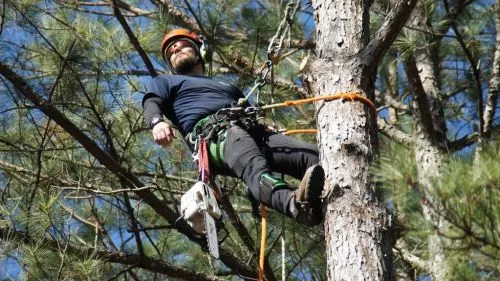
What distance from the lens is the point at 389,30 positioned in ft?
8.71

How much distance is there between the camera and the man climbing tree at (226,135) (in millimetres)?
2567

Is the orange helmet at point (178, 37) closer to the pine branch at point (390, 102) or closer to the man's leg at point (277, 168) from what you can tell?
the man's leg at point (277, 168)

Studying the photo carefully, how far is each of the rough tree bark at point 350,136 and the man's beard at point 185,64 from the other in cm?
84

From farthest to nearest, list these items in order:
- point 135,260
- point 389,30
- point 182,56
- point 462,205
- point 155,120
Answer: point 182,56
point 135,260
point 155,120
point 389,30
point 462,205

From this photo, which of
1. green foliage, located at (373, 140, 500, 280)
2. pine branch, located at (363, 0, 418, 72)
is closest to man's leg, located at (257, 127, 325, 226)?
pine branch, located at (363, 0, 418, 72)

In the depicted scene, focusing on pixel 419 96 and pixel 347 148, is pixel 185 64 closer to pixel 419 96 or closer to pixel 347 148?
pixel 419 96

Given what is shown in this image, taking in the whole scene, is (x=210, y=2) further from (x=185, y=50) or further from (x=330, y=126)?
(x=330, y=126)

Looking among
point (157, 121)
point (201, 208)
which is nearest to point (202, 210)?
point (201, 208)

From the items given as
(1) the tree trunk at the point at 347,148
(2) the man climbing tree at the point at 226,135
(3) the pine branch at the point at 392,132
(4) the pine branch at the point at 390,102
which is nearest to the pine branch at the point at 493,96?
(3) the pine branch at the point at 392,132

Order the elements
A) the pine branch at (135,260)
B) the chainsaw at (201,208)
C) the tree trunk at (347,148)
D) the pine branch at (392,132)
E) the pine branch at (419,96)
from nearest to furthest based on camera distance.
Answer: the tree trunk at (347,148), the chainsaw at (201,208), the pine branch at (135,260), the pine branch at (419,96), the pine branch at (392,132)

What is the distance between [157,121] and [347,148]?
788 millimetres

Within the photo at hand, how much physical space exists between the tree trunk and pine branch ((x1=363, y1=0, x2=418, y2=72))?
0.14ft

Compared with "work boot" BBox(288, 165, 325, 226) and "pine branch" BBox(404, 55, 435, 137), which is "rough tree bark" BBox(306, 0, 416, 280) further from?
"pine branch" BBox(404, 55, 435, 137)

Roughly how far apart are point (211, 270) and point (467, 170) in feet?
6.11
